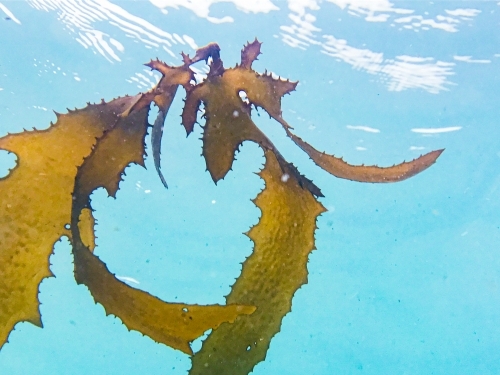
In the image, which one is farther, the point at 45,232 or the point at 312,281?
the point at 312,281

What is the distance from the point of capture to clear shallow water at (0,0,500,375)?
730cm

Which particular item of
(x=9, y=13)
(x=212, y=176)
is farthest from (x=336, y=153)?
(x=212, y=176)

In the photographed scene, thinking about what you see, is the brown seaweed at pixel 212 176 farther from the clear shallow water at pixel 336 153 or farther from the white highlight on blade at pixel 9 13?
the white highlight on blade at pixel 9 13

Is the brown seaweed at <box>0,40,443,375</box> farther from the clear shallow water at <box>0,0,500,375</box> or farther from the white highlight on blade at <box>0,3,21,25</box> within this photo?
the white highlight on blade at <box>0,3,21,25</box>

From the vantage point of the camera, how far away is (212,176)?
7.39 ft

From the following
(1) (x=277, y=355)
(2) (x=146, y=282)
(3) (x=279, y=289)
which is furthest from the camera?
(1) (x=277, y=355)

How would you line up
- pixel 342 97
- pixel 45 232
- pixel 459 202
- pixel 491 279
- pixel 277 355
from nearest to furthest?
pixel 45 232 < pixel 342 97 < pixel 459 202 < pixel 491 279 < pixel 277 355

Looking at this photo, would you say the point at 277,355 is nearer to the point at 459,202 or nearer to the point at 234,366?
the point at 459,202

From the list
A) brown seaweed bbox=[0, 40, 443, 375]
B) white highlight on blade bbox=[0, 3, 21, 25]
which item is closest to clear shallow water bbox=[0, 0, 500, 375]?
white highlight on blade bbox=[0, 3, 21, 25]

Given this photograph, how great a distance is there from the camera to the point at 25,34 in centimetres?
737

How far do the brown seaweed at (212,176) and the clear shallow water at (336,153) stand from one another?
7.5 inches

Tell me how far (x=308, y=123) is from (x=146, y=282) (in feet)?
30.7

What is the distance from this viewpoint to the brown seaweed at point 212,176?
2127mm

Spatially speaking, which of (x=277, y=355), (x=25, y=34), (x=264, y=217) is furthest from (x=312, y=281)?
(x=264, y=217)
